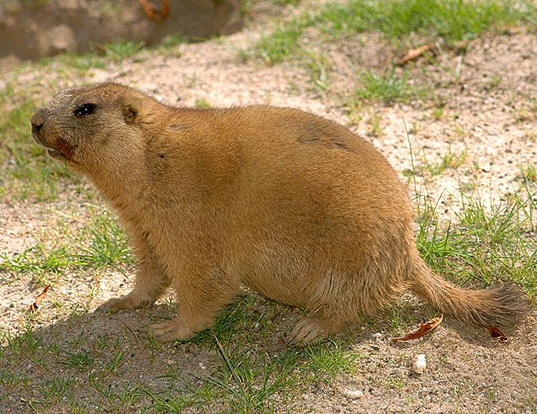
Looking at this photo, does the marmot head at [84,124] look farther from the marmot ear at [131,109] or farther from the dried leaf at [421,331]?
the dried leaf at [421,331]

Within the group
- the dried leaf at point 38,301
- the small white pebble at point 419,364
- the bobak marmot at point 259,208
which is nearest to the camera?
the small white pebble at point 419,364

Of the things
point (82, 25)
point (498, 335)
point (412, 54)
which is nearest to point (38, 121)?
point (498, 335)

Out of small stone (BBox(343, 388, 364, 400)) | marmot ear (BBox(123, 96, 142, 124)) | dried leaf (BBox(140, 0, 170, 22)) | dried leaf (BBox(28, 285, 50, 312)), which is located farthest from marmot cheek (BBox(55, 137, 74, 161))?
dried leaf (BBox(140, 0, 170, 22))

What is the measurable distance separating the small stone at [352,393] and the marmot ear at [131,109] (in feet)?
5.95

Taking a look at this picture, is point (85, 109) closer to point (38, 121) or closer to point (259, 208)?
point (38, 121)

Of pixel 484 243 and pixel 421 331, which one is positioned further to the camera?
pixel 484 243

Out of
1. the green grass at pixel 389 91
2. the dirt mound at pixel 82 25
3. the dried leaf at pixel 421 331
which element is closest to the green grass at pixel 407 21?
the green grass at pixel 389 91

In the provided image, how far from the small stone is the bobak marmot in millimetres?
409

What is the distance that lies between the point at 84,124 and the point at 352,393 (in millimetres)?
1970

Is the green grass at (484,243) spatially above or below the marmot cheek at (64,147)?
below

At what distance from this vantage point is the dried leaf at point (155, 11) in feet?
28.0

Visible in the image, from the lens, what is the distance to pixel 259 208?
413cm

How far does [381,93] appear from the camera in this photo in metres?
6.55

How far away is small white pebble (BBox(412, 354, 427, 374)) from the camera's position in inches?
158
